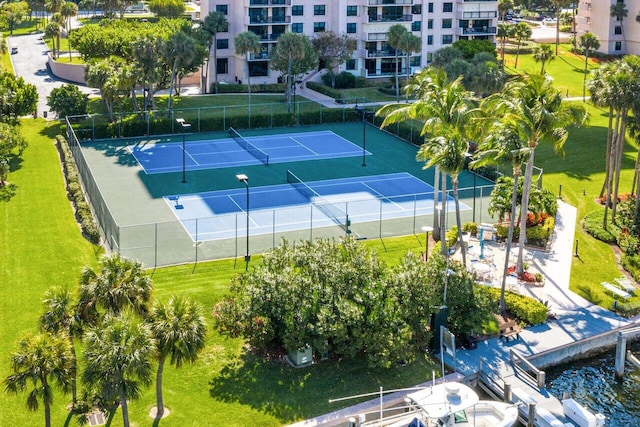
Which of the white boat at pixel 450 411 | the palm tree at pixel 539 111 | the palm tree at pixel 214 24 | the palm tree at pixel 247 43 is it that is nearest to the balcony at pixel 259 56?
the palm tree at pixel 214 24

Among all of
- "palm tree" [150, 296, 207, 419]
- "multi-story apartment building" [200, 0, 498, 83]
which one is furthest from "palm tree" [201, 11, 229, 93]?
"palm tree" [150, 296, 207, 419]

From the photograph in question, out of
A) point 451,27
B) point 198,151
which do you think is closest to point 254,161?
point 198,151

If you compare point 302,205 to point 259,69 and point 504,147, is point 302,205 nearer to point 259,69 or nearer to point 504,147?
point 504,147

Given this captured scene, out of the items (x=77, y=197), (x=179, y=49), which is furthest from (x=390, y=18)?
(x=77, y=197)

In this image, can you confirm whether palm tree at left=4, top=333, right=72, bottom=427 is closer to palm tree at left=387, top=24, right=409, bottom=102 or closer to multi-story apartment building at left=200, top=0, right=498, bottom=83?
palm tree at left=387, top=24, right=409, bottom=102

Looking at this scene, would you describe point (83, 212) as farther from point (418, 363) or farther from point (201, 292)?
point (418, 363)

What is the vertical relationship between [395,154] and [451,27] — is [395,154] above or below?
below
